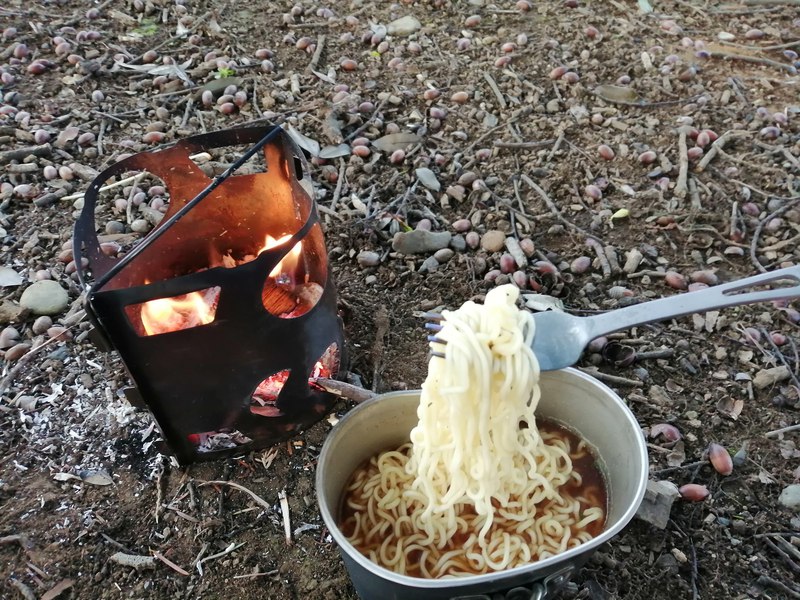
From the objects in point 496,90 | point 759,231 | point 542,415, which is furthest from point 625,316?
point 496,90

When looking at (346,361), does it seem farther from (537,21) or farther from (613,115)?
(537,21)

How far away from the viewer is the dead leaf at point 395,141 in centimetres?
517

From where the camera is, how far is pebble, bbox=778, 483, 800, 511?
3156mm

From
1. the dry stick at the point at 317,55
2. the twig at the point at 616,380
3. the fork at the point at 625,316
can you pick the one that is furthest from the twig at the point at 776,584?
the dry stick at the point at 317,55

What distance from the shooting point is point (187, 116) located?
5.50 meters

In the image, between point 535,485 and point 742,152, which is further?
point 742,152

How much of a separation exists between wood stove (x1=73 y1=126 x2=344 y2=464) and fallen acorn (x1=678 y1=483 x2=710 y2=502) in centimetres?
185

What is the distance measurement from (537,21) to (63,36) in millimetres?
4662

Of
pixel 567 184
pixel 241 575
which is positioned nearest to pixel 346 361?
pixel 241 575

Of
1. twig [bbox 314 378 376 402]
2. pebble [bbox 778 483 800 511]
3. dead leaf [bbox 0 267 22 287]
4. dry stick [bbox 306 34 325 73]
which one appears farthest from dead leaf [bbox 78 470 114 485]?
dry stick [bbox 306 34 325 73]

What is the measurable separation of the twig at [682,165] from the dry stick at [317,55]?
326cm

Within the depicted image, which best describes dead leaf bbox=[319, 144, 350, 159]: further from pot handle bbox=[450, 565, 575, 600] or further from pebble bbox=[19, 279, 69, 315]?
pot handle bbox=[450, 565, 575, 600]

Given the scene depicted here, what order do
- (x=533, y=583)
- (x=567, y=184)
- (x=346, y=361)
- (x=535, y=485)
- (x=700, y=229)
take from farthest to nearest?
(x=567, y=184) → (x=700, y=229) → (x=346, y=361) → (x=535, y=485) → (x=533, y=583)

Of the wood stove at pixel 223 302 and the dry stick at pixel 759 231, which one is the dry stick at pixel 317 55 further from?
the dry stick at pixel 759 231
